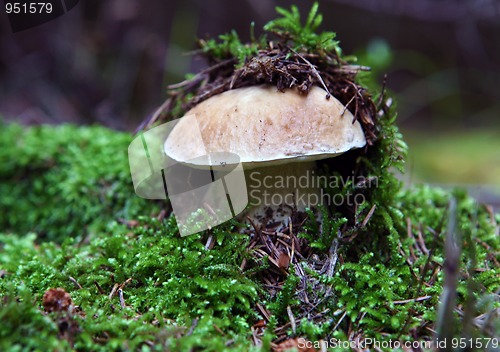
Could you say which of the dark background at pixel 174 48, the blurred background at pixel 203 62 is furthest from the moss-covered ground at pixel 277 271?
the dark background at pixel 174 48

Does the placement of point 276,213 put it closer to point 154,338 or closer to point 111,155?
point 154,338

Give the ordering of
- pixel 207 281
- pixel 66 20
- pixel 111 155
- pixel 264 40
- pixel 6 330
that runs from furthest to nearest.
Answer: pixel 66 20
pixel 111 155
pixel 264 40
pixel 207 281
pixel 6 330

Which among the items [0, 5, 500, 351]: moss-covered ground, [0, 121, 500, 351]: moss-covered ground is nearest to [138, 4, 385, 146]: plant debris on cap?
[0, 5, 500, 351]: moss-covered ground

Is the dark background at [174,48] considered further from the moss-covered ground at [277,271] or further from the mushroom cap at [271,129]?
the mushroom cap at [271,129]

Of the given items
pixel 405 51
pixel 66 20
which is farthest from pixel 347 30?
pixel 66 20

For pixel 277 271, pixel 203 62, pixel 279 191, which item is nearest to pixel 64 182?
pixel 279 191

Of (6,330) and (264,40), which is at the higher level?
(264,40)
